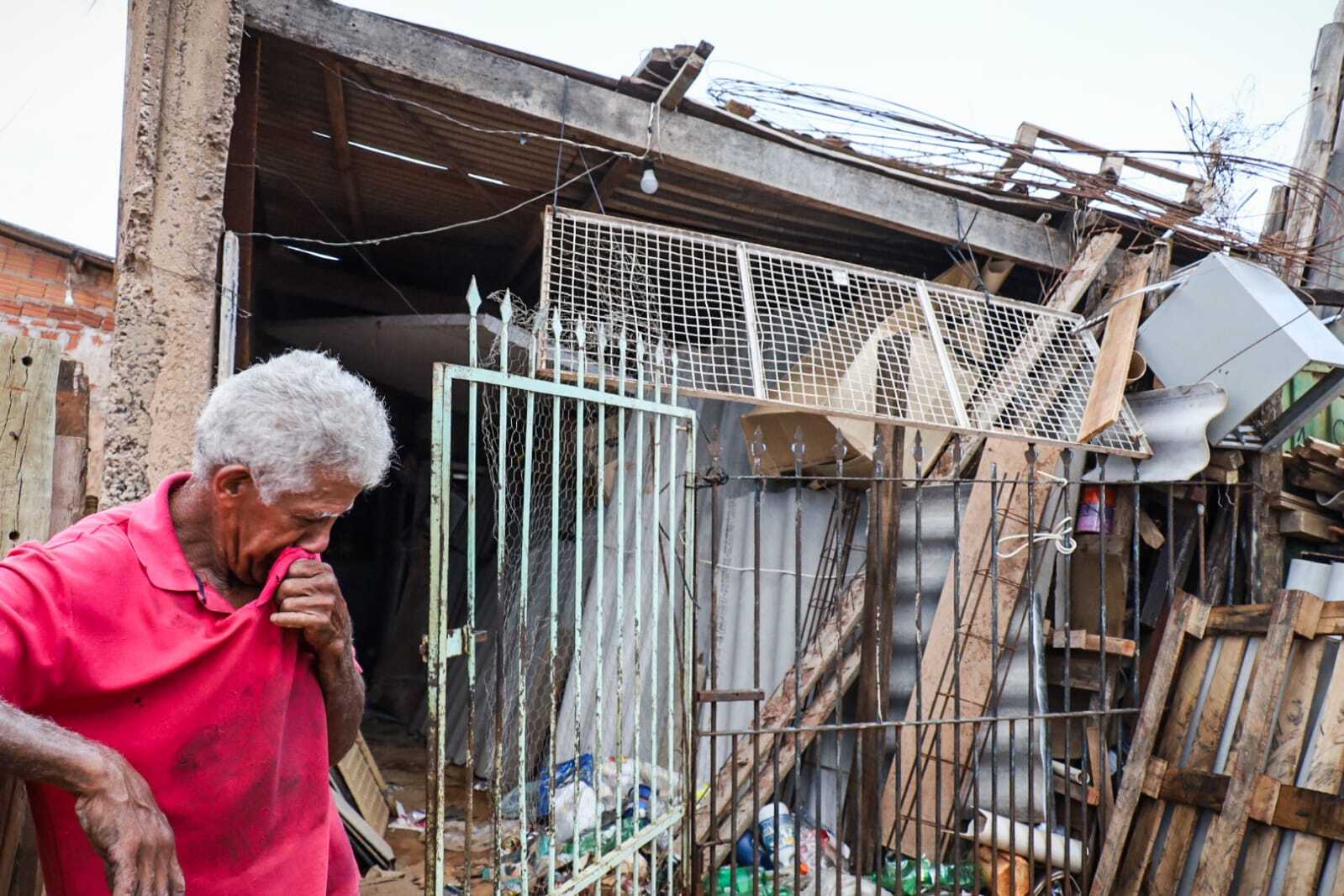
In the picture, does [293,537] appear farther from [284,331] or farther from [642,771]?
[284,331]

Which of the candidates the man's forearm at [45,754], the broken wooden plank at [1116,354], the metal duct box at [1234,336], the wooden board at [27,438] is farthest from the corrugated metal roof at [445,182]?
the man's forearm at [45,754]

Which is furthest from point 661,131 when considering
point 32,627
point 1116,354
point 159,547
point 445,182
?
point 32,627

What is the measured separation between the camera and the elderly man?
4.32ft

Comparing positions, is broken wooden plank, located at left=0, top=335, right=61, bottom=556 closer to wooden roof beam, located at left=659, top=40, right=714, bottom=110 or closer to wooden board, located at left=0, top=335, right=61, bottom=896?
wooden board, located at left=0, top=335, right=61, bottom=896

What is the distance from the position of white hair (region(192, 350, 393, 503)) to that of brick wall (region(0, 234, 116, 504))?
8123 millimetres

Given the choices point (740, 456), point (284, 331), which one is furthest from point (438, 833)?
point (284, 331)

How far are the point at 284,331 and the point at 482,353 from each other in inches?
60.2

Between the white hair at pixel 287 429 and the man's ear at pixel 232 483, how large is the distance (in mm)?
13

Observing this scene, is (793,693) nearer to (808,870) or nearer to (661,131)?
(808,870)

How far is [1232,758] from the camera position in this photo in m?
3.99

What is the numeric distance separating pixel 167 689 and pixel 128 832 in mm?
253

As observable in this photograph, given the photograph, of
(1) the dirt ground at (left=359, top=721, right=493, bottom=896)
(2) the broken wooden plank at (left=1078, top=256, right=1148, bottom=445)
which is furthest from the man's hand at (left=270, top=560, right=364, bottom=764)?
(2) the broken wooden plank at (left=1078, top=256, right=1148, bottom=445)

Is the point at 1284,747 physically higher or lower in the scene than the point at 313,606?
lower

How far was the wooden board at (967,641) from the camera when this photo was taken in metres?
4.64
